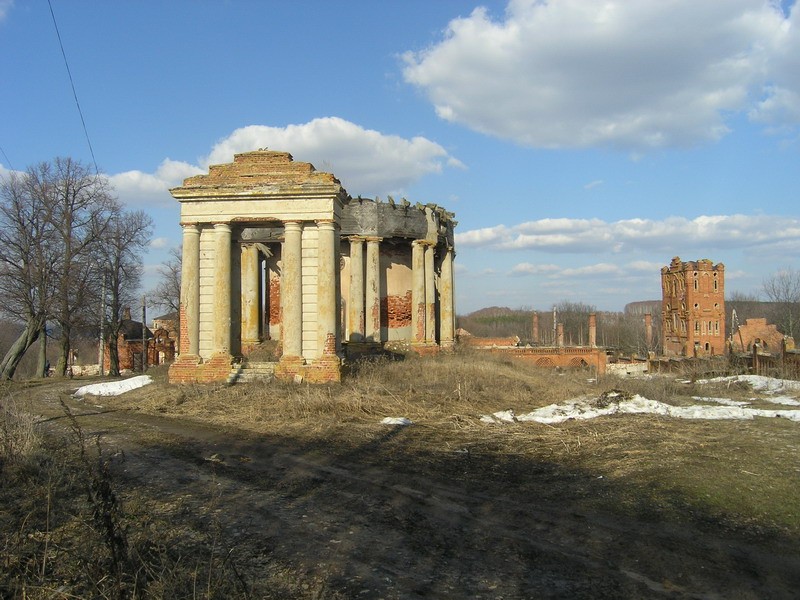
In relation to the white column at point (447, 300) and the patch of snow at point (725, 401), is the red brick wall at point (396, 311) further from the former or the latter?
the patch of snow at point (725, 401)

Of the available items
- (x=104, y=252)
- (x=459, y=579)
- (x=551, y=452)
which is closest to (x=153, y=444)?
(x=551, y=452)

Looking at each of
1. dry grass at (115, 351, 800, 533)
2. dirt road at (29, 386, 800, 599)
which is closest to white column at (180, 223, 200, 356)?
dry grass at (115, 351, 800, 533)

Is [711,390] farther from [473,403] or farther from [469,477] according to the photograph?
[469,477]

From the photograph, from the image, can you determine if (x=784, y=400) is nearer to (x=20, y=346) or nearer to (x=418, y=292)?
(x=418, y=292)

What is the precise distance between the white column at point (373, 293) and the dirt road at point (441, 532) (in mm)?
16473

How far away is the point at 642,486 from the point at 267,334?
69.4ft

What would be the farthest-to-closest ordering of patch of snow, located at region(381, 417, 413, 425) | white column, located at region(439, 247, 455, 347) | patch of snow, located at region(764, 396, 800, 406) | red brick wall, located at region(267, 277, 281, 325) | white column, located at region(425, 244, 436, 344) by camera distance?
white column, located at region(439, 247, 455, 347) → white column, located at region(425, 244, 436, 344) → red brick wall, located at region(267, 277, 281, 325) → patch of snow, located at region(764, 396, 800, 406) → patch of snow, located at region(381, 417, 413, 425)

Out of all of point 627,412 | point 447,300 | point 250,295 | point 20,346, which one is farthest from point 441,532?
point 20,346

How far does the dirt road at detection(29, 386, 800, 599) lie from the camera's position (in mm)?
4219

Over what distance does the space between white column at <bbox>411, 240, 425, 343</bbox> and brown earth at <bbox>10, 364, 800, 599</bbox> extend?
56.1 ft

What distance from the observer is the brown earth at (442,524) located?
13.9ft

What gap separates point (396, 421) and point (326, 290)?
5320 mm

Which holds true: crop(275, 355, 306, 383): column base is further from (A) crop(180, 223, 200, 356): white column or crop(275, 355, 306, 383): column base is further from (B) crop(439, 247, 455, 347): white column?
(B) crop(439, 247, 455, 347): white column

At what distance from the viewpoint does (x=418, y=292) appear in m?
26.4
